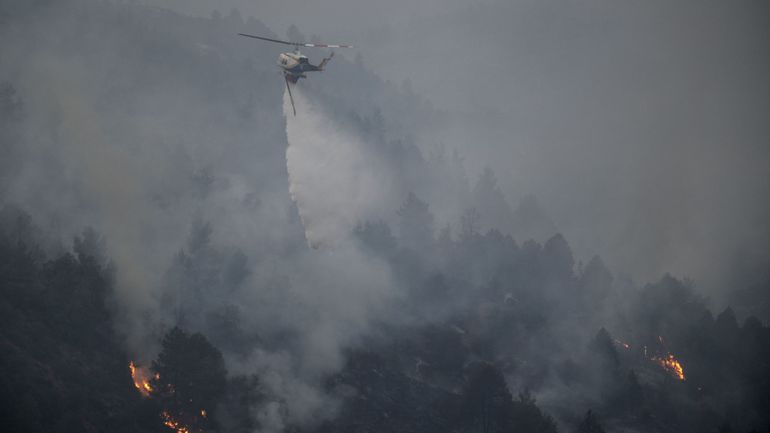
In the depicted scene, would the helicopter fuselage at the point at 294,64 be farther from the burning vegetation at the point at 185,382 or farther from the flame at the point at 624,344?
the flame at the point at 624,344

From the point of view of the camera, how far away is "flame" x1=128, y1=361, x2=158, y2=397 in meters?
48.9

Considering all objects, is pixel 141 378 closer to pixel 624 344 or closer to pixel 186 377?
pixel 186 377

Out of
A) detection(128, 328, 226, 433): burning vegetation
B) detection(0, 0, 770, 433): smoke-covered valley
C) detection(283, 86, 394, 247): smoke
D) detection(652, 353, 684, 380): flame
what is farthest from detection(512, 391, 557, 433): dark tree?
detection(283, 86, 394, 247): smoke

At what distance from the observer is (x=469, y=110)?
197 meters

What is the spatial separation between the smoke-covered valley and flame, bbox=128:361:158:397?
215mm

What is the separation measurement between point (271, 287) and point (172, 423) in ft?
72.1

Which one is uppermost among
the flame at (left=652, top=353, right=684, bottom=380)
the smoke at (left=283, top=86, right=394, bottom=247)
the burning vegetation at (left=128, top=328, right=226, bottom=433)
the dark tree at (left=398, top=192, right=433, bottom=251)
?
the smoke at (left=283, top=86, right=394, bottom=247)

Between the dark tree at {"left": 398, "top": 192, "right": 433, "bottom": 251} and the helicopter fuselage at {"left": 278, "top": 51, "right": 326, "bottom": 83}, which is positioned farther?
the dark tree at {"left": 398, "top": 192, "right": 433, "bottom": 251}

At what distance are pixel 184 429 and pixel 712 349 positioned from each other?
65.4 meters

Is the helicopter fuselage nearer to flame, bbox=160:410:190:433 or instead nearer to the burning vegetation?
the burning vegetation

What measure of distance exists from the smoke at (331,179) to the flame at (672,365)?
4672cm

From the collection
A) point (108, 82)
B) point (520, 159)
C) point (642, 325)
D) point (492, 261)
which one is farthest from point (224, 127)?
point (520, 159)

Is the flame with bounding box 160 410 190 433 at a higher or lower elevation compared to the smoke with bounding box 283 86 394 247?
lower

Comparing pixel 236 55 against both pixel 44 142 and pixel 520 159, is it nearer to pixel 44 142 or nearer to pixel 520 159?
pixel 44 142
